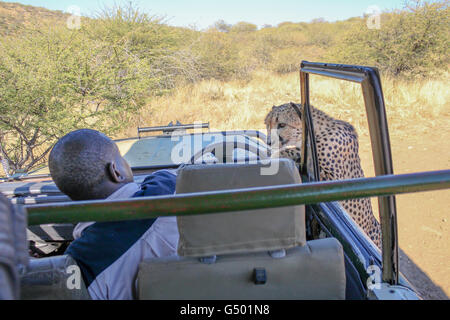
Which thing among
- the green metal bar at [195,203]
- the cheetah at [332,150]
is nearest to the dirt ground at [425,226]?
the cheetah at [332,150]

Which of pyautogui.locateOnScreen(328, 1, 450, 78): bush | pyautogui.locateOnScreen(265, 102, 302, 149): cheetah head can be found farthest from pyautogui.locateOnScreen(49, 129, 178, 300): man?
pyautogui.locateOnScreen(328, 1, 450, 78): bush

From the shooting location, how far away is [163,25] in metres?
10.7

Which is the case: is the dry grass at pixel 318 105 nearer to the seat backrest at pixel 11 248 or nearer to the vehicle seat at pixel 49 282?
the vehicle seat at pixel 49 282

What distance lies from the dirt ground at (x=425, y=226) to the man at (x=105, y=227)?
4.42ft

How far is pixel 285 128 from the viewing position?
309cm

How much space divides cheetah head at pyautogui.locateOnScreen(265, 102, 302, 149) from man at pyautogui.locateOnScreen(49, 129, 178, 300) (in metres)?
1.72

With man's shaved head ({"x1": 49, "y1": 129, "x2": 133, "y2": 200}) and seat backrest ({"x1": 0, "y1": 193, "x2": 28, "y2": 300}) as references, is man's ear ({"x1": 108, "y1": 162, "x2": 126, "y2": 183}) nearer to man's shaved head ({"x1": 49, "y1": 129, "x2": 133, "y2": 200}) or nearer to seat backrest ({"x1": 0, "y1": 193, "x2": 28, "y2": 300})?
man's shaved head ({"x1": 49, "y1": 129, "x2": 133, "y2": 200})

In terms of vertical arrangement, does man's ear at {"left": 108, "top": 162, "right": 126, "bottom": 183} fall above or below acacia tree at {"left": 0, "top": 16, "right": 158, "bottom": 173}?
below

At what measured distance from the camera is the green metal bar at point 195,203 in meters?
0.76

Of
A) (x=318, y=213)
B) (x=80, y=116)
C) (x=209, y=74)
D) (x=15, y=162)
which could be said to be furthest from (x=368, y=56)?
(x=318, y=213)

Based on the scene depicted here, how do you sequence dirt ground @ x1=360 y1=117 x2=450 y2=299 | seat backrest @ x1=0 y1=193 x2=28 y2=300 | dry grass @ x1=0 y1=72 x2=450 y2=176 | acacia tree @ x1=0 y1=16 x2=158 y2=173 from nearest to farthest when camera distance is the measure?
seat backrest @ x1=0 y1=193 x2=28 y2=300 < dirt ground @ x1=360 y1=117 x2=450 y2=299 < acacia tree @ x1=0 y1=16 x2=158 y2=173 < dry grass @ x1=0 y1=72 x2=450 y2=176

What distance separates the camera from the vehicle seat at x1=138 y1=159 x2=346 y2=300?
101 cm
